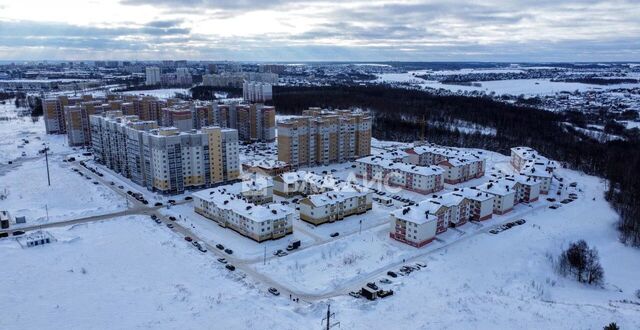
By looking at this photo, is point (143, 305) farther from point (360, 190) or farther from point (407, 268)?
point (360, 190)

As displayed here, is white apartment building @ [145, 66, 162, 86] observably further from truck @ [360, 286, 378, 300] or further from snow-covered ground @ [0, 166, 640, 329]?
truck @ [360, 286, 378, 300]

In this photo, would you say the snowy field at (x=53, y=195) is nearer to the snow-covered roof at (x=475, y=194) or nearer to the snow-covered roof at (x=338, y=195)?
the snow-covered roof at (x=338, y=195)

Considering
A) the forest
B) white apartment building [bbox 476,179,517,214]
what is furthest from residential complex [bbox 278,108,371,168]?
white apartment building [bbox 476,179,517,214]

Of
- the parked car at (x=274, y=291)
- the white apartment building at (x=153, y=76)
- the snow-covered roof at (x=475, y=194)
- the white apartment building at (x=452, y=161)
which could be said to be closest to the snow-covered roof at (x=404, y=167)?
the white apartment building at (x=452, y=161)

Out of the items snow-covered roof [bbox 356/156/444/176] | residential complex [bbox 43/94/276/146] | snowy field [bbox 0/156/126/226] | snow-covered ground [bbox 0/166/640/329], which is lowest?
snow-covered ground [bbox 0/166/640/329]

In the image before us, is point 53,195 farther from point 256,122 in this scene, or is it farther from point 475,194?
point 475,194

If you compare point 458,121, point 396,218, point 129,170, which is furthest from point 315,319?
point 458,121
